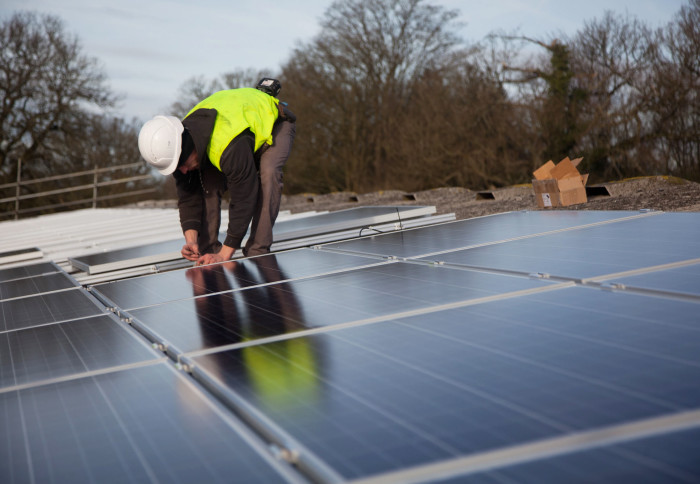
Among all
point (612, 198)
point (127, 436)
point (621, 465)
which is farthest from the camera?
point (612, 198)

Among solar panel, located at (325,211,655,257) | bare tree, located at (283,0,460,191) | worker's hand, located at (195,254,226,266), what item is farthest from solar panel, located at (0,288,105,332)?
bare tree, located at (283,0,460,191)

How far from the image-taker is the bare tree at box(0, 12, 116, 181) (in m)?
28.1

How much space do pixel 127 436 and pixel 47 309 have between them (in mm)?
2058

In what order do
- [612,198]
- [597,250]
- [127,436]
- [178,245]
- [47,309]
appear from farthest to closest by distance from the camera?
[612,198]
[178,245]
[47,309]
[597,250]
[127,436]

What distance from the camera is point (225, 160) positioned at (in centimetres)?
470

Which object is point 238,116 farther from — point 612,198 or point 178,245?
point 612,198

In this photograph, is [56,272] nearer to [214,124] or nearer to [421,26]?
[214,124]

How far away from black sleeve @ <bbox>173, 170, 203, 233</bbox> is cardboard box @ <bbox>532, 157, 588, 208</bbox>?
16.6 ft

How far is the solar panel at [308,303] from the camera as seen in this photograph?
220 cm

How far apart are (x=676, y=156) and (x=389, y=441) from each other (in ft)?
50.6

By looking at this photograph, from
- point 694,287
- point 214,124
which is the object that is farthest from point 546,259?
point 214,124

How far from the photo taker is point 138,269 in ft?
16.2

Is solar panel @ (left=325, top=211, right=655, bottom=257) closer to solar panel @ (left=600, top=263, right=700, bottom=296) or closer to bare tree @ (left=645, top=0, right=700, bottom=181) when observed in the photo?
solar panel @ (left=600, top=263, right=700, bottom=296)

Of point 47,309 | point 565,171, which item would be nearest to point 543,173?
point 565,171
